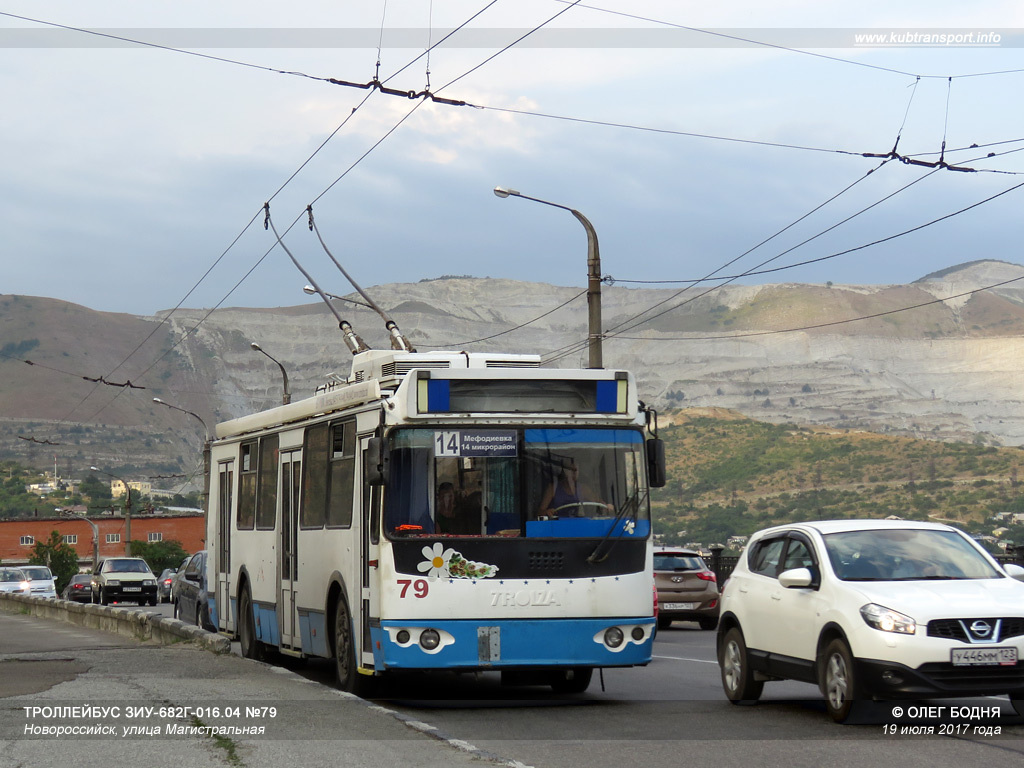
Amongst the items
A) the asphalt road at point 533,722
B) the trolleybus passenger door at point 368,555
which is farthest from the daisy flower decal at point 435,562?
the asphalt road at point 533,722

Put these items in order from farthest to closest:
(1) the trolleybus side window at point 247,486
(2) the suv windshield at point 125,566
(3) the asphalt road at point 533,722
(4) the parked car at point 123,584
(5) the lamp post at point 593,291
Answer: (2) the suv windshield at point 125,566, (4) the parked car at point 123,584, (5) the lamp post at point 593,291, (1) the trolleybus side window at point 247,486, (3) the asphalt road at point 533,722

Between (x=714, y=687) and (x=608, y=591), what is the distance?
8.63ft

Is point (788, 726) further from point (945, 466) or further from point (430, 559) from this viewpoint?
point (945, 466)

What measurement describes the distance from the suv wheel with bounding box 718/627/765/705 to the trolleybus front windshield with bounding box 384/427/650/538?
1260 mm

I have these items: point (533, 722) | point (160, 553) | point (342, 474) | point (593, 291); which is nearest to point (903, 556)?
point (533, 722)

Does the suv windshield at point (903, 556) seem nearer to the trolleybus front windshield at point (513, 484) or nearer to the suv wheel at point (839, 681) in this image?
the suv wheel at point (839, 681)

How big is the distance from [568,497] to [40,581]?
3946 centimetres

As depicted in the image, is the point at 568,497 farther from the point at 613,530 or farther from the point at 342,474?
the point at 342,474

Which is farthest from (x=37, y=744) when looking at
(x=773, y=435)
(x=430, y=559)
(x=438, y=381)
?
(x=773, y=435)

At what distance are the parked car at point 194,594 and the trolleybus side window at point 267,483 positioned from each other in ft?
17.3

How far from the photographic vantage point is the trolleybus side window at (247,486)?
1752 cm

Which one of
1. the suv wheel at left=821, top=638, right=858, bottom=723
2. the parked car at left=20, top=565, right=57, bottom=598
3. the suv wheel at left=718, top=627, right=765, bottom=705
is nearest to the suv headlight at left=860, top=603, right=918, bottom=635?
the suv wheel at left=821, top=638, right=858, bottom=723

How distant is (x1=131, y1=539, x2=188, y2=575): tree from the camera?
357ft

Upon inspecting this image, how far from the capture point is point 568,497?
40.5ft
